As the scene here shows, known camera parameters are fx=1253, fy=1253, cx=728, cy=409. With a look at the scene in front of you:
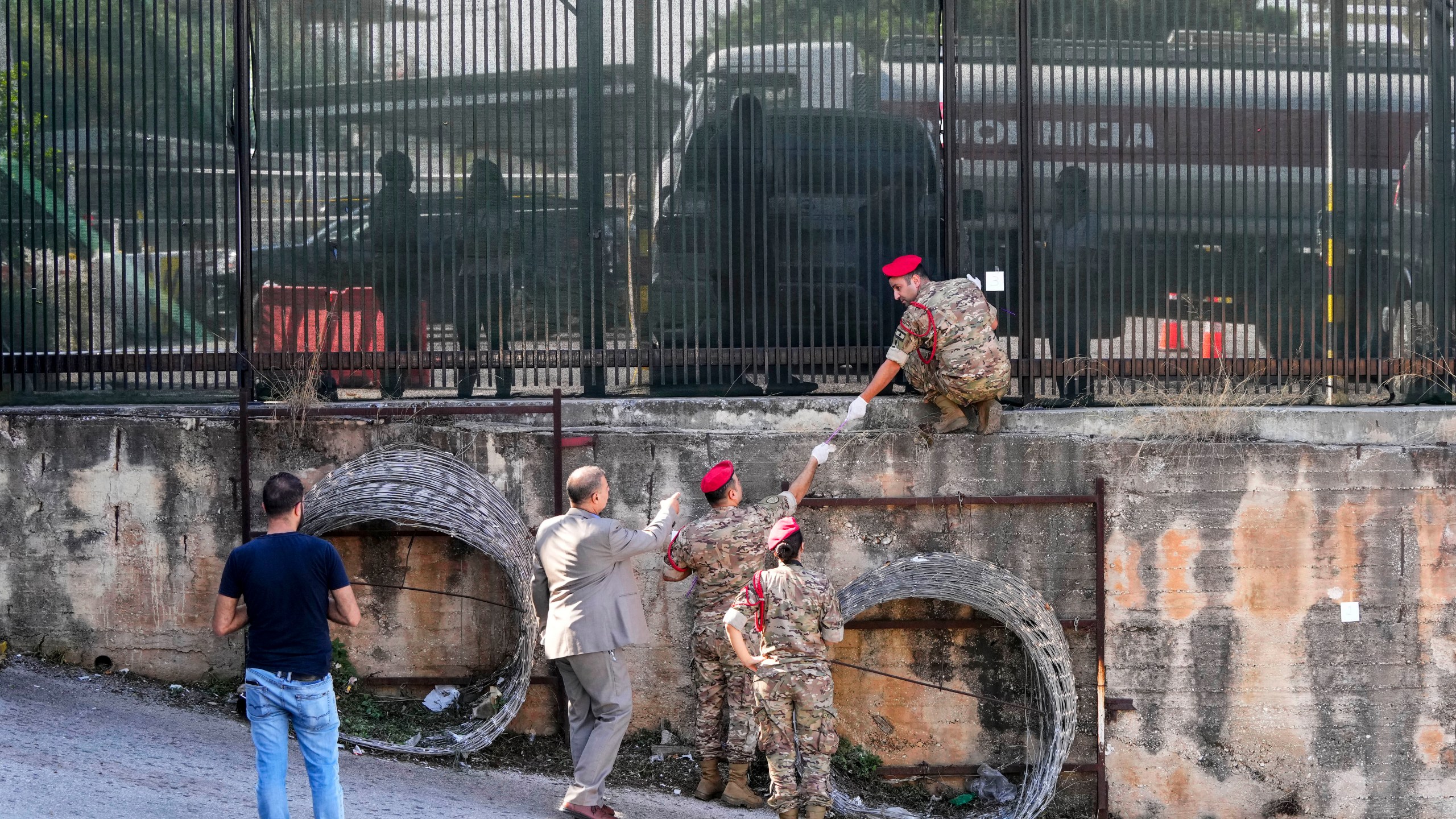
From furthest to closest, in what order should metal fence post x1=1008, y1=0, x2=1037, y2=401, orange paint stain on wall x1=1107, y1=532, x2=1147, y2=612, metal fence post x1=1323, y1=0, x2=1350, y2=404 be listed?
metal fence post x1=1323, y1=0, x2=1350, y2=404 < metal fence post x1=1008, y1=0, x2=1037, y2=401 < orange paint stain on wall x1=1107, y1=532, x2=1147, y2=612

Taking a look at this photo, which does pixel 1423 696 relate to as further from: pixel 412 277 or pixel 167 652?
pixel 167 652

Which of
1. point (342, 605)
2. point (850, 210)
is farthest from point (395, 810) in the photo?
point (850, 210)

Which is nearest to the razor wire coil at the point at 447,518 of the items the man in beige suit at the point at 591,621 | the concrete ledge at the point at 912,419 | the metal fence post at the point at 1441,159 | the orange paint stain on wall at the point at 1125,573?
the concrete ledge at the point at 912,419

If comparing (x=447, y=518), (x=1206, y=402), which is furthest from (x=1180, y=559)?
(x=447, y=518)

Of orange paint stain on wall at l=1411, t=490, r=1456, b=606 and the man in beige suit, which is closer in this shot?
the man in beige suit

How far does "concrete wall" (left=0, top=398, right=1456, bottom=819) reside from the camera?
7.10 meters

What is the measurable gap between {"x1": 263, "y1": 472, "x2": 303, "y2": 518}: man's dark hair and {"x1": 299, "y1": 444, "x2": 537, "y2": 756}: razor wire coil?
5.21 ft

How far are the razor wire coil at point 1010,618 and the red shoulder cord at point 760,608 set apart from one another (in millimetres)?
1012

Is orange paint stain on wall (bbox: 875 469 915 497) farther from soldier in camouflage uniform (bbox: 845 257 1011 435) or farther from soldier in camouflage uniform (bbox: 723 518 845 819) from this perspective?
soldier in camouflage uniform (bbox: 723 518 845 819)

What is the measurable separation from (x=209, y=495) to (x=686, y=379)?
9.24 feet

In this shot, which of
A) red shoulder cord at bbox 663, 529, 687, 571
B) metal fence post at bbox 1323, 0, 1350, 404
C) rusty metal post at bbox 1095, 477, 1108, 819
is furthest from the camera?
metal fence post at bbox 1323, 0, 1350, 404

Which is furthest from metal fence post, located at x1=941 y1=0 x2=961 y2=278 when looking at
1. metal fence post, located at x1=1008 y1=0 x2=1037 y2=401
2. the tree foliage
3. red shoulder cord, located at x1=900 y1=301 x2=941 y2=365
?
the tree foliage

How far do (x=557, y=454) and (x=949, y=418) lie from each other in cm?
223

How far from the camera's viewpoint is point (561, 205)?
757cm
